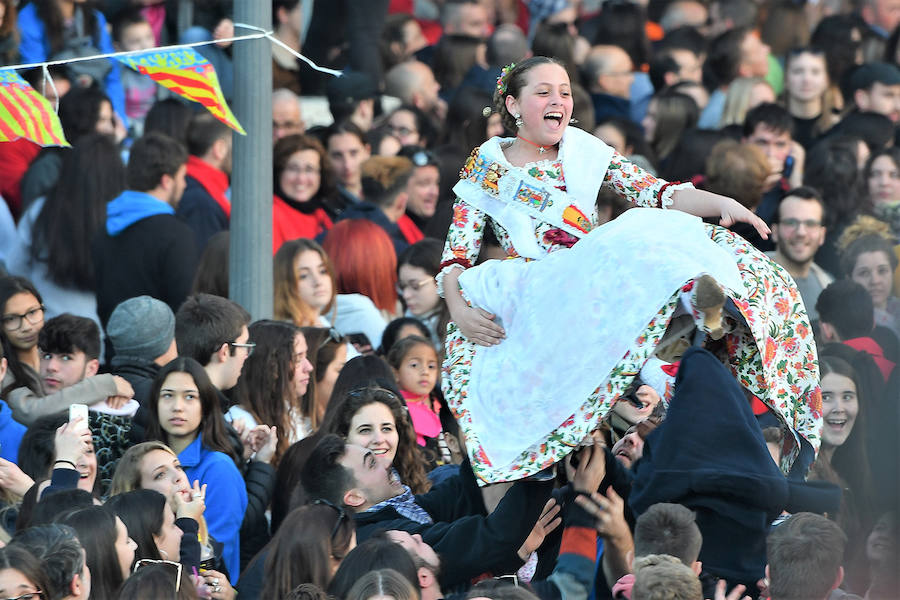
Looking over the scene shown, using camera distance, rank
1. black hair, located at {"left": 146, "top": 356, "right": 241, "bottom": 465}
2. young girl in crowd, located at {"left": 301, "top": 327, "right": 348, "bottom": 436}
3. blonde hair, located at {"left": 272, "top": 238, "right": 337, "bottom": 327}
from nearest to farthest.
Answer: black hair, located at {"left": 146, "top": 356, "right": 241, "bottom": 465}
young girl in crowd, located at {"left": 301, "top": 327, "right": 348, "bottom": 436}
blonde hair, located at {"left": 272, "top": 238, "right": 337, "bottom": 327}

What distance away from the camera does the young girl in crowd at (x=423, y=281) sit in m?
8.12

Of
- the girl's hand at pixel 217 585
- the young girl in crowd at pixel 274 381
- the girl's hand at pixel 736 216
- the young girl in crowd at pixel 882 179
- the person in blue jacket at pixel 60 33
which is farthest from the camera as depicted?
the person in blue jacket at pixel 60 33

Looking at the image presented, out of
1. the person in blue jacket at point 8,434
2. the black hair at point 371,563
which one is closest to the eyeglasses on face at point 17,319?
the person in blue jacket at point 8,434

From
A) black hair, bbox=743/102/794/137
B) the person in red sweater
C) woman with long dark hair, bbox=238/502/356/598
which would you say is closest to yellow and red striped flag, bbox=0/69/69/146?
woman with long dark hair, bbox=238/502/356/598

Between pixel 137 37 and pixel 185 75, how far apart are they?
3.88 metres

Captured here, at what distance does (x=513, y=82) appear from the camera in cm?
548

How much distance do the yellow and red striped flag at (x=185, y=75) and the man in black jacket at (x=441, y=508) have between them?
189 cm

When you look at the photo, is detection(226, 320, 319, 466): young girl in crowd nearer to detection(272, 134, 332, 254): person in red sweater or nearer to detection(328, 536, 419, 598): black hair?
detection(328, 536, 419, 598): black hair

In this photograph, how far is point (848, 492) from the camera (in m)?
6.48

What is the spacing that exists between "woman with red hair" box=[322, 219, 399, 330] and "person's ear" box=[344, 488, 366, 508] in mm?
2824

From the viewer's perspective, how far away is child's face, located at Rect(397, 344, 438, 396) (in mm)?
7184

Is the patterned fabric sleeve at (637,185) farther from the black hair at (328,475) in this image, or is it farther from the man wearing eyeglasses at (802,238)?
the man wearing eyeglasses at (802,238)

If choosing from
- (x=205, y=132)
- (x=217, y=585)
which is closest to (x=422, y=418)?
(x=217, y=585)

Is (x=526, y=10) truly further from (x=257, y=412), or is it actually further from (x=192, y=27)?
(x=257, y=412)
